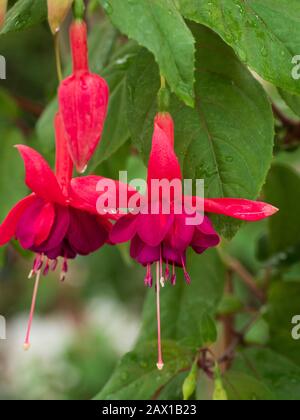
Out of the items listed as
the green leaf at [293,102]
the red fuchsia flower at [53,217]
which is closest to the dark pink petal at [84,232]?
the red fuchsia flower at [53,217]

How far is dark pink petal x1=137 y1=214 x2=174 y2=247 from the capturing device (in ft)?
2.14

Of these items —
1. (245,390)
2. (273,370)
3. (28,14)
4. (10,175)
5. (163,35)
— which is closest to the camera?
(163,35)

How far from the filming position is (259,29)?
73cm

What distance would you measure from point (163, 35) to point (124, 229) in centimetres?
16

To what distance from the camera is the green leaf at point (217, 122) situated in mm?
752

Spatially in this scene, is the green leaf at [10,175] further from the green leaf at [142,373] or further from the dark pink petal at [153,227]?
the dark pink petal at [153,227]

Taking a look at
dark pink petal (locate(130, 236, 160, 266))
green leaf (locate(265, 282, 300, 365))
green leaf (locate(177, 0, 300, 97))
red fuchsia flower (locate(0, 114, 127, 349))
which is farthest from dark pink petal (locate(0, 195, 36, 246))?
green leaf (locate(265, 282, 300, 365))

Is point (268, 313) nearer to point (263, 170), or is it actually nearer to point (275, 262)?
point (275, 262)

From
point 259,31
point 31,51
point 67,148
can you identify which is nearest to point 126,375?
point 67,148

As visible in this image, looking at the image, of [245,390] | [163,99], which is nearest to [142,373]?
[245,390]

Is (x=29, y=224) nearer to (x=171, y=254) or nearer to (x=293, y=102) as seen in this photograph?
(x=171, y=254)

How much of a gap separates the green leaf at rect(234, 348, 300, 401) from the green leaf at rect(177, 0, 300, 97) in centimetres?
46

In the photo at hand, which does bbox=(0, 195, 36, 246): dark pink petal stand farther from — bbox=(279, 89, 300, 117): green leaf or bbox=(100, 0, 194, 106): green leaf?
bbox=(279, 89, 300, 117): green leaf

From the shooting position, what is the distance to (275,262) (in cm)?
137
